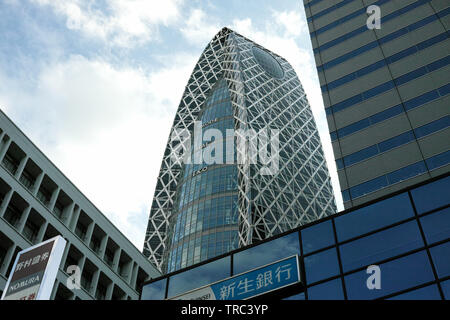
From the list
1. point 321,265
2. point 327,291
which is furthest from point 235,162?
point 327,291

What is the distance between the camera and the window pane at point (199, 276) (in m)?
23.9

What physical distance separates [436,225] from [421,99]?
23.3m

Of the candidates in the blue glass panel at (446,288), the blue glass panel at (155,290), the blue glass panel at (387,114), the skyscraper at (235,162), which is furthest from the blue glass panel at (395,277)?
the skyscraper at (235,162)

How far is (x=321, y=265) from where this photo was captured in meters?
21.6

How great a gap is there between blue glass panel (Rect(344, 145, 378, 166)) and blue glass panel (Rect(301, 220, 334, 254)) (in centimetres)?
1859

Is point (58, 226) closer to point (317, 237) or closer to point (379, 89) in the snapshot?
point (379, 89)

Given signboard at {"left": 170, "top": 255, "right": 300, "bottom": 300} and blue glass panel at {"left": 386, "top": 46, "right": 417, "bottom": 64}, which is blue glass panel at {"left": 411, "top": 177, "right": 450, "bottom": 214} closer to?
signboard at {"left": 170, "top": 255, "right": 300, "bottom": 300}

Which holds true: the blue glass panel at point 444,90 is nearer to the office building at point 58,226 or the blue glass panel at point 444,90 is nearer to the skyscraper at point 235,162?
the office building at point 58,226

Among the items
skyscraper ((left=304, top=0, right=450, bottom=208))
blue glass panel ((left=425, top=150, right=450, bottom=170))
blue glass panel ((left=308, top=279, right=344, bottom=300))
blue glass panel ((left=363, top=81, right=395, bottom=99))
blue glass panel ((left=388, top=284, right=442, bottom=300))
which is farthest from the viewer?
blue glass panel ((left=363, top=81, right=395, bottom=99))

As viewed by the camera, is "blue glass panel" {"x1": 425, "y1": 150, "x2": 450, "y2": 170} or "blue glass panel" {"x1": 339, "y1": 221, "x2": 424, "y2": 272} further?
"blue glass panel" {"x1": 425, "y1": 150, "x2": 450, "y2": 170}

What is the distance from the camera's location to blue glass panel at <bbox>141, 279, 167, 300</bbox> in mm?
25277

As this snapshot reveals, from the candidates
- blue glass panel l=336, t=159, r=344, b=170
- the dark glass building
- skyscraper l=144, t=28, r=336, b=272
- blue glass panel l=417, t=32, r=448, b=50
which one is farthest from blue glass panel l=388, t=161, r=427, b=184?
Answer: skyscraper l=144, t=28, r=336, b=272
